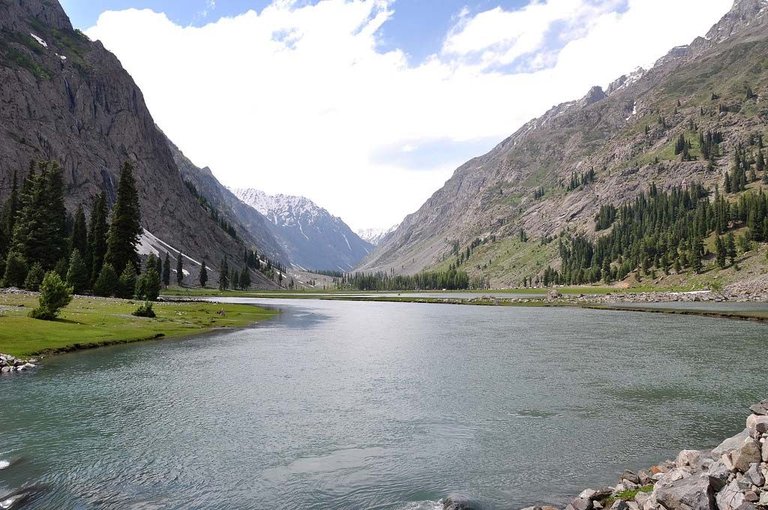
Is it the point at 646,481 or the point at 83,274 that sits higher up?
the point at 83,274

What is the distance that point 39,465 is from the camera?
68.0ft

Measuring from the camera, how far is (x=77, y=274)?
10025cm

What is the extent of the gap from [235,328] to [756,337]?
73.9m

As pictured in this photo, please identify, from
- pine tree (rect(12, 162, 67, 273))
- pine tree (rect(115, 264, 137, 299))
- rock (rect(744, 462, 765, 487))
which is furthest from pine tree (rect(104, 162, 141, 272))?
rock (rect(744, 462, 765, 487))

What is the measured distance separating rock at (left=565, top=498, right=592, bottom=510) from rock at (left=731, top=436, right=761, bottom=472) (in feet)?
14.6

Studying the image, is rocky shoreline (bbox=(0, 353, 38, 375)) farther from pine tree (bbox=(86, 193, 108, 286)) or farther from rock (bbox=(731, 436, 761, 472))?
pine tree (bbox=(86, 193, 108, 286))

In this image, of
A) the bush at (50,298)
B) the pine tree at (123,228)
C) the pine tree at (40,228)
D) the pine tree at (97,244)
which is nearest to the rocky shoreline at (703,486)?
the bush at (50,298)

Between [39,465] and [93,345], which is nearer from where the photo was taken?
[39,465]

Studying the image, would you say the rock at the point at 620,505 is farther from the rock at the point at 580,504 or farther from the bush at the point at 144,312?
the bush at the point at 144,312

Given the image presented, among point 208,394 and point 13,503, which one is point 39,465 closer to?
point 13,503

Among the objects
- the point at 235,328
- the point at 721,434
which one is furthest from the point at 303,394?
the point at 235,328

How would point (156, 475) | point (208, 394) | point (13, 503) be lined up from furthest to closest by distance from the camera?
point (208, 394) < point (156, 475) < point (13, 503)

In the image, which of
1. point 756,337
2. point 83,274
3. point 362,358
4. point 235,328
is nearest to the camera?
point 362,358

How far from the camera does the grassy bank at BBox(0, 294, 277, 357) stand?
47344 millimetres
